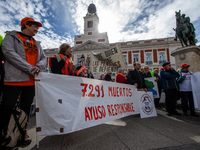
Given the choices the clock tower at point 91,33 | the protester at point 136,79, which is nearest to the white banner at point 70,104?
the protester at point 136,79

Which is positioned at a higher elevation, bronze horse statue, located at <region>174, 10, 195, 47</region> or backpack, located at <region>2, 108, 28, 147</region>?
bronze horse statue, located at <region>174, 10, 195, 47</region>

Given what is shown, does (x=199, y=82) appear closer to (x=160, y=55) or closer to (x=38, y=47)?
(x=38, y=47)

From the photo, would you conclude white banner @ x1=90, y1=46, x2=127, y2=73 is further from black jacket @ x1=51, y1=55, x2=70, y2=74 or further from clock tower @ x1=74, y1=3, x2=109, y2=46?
clock tower @ x1=74, y1=3, x2=109, y2=46

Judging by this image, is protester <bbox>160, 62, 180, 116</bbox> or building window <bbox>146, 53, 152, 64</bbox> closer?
protester <bbox>160, 62, 180, 116</bbox>

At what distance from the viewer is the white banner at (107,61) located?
13.9ft

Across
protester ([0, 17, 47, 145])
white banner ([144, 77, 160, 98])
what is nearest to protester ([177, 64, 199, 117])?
white banner ([144, 77, 160, 98])

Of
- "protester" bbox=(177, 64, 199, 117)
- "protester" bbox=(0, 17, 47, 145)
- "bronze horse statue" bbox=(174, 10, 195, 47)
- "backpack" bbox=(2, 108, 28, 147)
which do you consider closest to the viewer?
"backpack" bbox=(2, 108, 28, 147)

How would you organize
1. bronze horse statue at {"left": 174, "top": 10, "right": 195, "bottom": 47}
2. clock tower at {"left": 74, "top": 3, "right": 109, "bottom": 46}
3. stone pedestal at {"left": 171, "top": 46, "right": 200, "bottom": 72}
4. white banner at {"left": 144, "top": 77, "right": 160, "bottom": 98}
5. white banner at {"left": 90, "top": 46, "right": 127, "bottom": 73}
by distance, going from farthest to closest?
clock tower at {"left": 74, "top": 3, "right": 109, "bottom": 46}, bronze horse statue at {"left": 174, "top": 10, "right": 195, "bottom": 47}, stone pedestal at {"left": 171, "top": 46, "right": 200, "bottom": 72}, white banner at {"left": 90, "top": 46, "right": 127, "bottom": 73}, white banner at {"left": 144, "top": 77, "right": 160, "bottom": 98}

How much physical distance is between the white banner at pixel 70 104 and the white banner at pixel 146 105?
2.81 feet

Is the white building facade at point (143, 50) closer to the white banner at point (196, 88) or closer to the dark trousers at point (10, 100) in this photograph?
the white banner at point (196, 88)

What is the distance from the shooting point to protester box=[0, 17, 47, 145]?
1.46 m

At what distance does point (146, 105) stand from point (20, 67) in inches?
123

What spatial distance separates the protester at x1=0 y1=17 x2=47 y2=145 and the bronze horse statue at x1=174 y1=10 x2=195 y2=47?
8.40 m

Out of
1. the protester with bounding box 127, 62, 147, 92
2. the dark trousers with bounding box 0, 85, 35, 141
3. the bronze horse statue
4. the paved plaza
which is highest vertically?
the bronze horse statue
